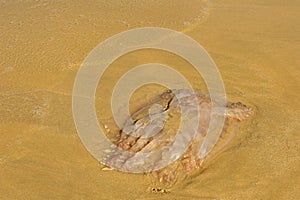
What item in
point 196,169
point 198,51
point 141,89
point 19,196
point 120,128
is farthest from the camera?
point 198,51

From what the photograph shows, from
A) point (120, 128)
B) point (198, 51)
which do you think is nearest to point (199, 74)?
point (198, 51)

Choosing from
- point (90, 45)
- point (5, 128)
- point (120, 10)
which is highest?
point (120, 10)

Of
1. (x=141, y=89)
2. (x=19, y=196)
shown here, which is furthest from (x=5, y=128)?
(x=141, y=89)

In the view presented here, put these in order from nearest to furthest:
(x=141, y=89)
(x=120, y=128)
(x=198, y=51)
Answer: (x=120, y=128)
(x=141, y=89)
(x=198, y=51)

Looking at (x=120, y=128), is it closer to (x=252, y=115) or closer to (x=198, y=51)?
(x=252, y=115)

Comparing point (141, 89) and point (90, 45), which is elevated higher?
point (90, 45)

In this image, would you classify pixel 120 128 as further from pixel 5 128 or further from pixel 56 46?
pixel 56 46

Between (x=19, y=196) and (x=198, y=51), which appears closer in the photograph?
(x=19, y=196)
